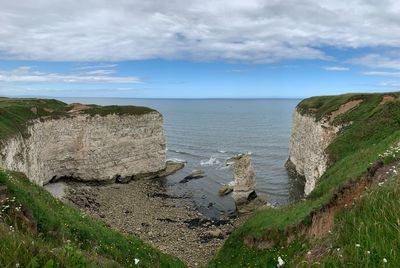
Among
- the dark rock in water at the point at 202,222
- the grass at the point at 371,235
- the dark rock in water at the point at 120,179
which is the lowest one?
the dark rock in water at the point at 202,222

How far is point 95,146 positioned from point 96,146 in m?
0.19

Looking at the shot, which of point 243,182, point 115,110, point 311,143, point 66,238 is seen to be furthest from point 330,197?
point 115,110

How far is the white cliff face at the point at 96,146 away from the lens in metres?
58.9

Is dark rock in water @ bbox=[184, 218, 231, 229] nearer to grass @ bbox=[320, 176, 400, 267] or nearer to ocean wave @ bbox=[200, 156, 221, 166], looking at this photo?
ocean wave @ bbox=[200, 156, 221, 166]

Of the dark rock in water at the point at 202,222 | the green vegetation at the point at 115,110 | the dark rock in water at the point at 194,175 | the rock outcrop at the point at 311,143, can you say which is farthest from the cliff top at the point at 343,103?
the green vegetation at the point at 115,110

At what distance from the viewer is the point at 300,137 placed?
6775 cm

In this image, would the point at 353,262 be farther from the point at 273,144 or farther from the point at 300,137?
the point at 273,144

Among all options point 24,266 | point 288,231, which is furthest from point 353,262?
point 288,231

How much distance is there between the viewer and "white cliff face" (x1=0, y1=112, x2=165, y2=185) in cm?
5888

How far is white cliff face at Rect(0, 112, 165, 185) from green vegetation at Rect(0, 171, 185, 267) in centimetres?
3800

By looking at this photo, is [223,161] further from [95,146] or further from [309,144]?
[95,146]

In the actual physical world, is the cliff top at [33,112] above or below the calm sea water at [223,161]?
above

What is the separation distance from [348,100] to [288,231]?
39.3 m

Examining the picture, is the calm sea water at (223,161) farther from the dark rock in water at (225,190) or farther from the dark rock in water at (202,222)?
the dark rock in water at (202,222)
